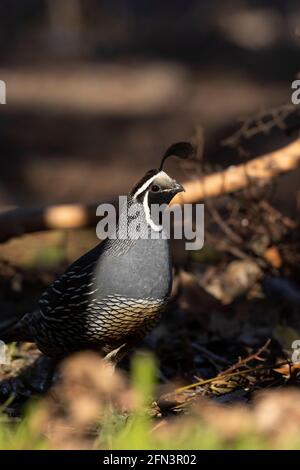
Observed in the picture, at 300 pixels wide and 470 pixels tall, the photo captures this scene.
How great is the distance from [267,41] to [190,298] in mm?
10596


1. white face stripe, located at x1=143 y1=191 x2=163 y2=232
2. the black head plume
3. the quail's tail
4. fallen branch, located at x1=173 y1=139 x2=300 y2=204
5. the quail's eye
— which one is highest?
fallen branch, located at x1=173 y1=139 x2=300 y2=204

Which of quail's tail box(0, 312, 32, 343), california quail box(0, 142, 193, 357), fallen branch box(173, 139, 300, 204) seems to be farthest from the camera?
fallen branch box(173, 139, 300, 204)

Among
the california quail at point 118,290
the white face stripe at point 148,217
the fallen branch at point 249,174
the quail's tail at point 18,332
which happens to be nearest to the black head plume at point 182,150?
the california quail at point 118,290

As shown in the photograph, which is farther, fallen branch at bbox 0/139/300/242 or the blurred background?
the blurred background

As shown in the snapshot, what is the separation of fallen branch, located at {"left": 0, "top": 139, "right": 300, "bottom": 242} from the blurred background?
14.3 ft

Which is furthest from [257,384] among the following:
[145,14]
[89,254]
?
[145,14]

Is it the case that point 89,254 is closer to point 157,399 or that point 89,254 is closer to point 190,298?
point 157,399

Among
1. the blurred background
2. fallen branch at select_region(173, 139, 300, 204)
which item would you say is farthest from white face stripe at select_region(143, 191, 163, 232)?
the blurred background

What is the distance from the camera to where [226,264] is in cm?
630

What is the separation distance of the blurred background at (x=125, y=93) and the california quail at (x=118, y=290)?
19.5 ft

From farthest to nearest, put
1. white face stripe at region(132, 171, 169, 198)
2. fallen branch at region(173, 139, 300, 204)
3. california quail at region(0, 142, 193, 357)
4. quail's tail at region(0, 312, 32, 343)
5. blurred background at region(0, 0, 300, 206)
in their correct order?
1. blurred background at region(0, 0, 300, 206)
2. fallen branch at region(173, 139, 300, 204)
3. quail's tail at region(0, 312, 32, 343)
4. white face stripe at region(132, 171, 169, 198)
5. california quail at region(0, 142, 193, 357)

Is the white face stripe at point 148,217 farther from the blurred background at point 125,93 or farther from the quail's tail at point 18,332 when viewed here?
the blurred background at point 125,93

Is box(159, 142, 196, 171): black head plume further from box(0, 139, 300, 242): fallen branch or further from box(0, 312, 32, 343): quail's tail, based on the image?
box(0, 139, 300, 242): fallen branch

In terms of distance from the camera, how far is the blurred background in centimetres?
1177
